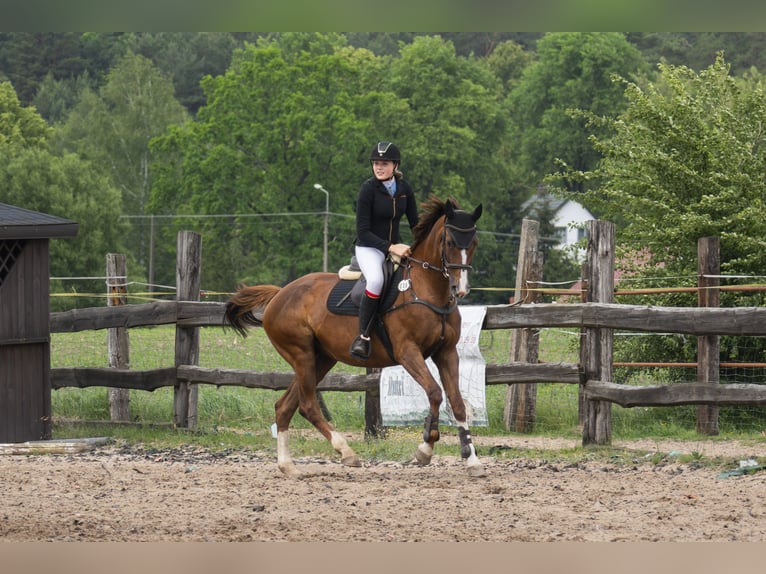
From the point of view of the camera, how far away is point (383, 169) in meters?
7.29

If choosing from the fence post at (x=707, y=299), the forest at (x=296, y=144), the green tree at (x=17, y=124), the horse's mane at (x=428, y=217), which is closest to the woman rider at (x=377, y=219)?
the horse's mane at (x=428, y=217)

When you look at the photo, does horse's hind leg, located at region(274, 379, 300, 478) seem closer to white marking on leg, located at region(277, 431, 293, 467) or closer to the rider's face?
white marking on leg, located at region(277, 431, 293, 467)

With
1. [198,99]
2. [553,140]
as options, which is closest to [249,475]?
[553,140]

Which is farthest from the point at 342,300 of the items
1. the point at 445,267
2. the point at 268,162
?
the point at 268,162

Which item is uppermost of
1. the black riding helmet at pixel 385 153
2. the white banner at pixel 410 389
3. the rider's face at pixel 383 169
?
the black riding helmet at pixel 385 153

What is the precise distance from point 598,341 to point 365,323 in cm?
244

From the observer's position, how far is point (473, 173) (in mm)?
53750

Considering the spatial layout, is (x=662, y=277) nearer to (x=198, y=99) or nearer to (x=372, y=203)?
(x=372, y=203)

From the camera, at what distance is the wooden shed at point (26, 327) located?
9266mm

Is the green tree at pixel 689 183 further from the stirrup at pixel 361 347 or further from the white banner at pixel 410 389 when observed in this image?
the stirrup at pixel 361 347

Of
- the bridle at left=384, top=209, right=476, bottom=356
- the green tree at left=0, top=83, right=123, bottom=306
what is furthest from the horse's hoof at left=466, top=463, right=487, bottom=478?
the green tree at left=0, top=83, right=123, bottom=306

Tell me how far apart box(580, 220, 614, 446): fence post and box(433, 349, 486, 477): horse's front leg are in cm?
194

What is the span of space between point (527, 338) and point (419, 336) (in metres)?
3.57
